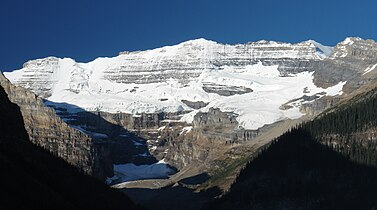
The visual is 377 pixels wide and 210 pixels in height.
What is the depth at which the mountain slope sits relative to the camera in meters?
123

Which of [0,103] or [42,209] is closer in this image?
[42,209]

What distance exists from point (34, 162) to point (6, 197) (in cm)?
4884

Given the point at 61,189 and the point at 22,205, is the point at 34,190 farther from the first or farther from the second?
the point at 61,189

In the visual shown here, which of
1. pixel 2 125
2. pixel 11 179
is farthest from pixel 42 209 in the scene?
pixel 2 125

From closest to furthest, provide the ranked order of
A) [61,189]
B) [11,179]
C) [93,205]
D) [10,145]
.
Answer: [11,179] < [10,145] < [61,189] < [93,205]

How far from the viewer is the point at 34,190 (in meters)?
130

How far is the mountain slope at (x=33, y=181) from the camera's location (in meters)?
123

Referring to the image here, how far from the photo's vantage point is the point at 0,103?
7746 inches

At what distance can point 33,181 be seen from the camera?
134500 millimetres

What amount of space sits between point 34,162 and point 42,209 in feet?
138

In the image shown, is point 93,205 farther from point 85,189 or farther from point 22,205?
point 22,205

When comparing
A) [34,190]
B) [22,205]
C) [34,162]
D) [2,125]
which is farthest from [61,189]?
[22,205]

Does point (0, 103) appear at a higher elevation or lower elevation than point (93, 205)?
higher

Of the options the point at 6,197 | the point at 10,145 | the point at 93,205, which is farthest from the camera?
the point at 93,205
